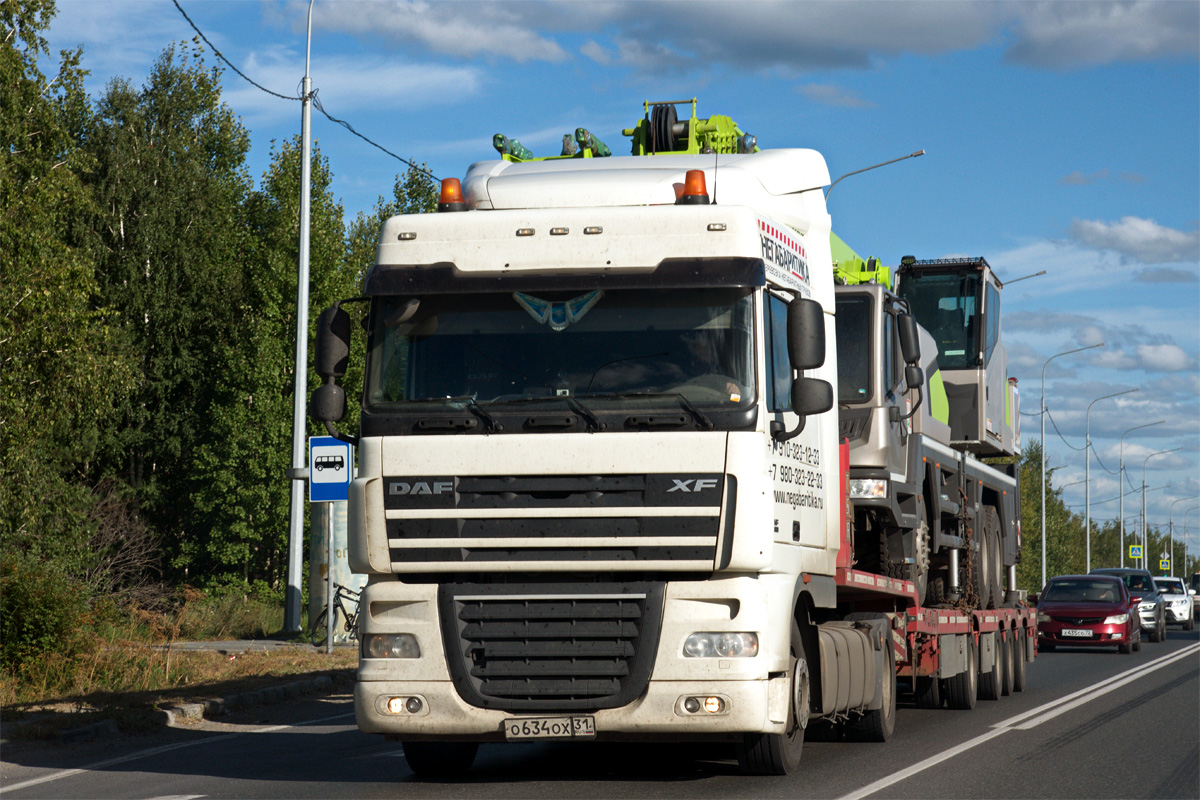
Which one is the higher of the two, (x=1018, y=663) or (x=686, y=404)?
(x=686, y=404)

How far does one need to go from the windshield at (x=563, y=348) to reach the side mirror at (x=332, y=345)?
0.23 m

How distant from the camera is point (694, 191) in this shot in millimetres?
9273

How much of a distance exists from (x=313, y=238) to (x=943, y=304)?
26380 millimetres

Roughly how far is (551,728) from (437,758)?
5.77ft

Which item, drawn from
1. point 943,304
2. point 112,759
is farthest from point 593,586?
point 943,304

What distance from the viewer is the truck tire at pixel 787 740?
9070mm

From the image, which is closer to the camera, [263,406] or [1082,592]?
[1082,592]

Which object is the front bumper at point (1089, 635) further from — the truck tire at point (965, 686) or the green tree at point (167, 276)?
the green tree at point (167, 276)

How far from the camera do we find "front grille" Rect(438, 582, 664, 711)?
8.41 m

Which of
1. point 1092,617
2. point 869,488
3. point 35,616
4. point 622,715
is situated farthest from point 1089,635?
point 622,715

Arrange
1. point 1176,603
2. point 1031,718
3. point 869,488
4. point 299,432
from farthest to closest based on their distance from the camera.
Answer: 1. point 1176,603
2. point 299,432
3. point 1031,718
4. point 869,488

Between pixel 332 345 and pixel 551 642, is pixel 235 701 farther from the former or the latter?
pixel 551 642

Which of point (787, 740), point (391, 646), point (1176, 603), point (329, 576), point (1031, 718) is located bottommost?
point (1176, 603)

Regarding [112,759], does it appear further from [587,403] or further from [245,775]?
[587,403]
